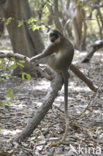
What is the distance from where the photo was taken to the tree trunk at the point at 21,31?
7988 mm

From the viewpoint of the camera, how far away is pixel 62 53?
466 cm

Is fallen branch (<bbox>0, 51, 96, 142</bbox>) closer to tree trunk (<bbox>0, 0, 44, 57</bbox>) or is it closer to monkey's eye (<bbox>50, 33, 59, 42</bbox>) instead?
monkey's eye (<bbox>50, 33, 59, 42</bbox>)

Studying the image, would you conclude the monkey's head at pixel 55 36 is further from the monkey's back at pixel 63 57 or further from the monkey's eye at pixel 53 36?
the monkey's back at pixel 63 57

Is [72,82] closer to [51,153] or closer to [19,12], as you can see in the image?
[19,12]

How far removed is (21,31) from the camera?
8188mm

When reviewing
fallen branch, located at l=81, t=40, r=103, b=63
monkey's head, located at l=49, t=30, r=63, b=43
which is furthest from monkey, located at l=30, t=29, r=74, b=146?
fallen branch, located at l=81, t=40, r=103, b=63

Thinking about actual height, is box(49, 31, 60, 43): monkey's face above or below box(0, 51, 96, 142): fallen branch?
above

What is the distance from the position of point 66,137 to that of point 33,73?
471cm

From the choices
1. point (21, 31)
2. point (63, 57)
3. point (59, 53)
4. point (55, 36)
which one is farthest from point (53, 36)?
point (21, 31)

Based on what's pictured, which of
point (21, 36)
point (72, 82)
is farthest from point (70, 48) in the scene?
point (21, 36)

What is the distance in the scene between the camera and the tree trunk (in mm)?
7988

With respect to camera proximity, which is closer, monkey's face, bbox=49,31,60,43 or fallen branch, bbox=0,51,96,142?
fallen branch, bbox=0,51,96,142

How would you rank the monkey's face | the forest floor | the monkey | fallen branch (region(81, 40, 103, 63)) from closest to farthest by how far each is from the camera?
1. the forest floor
2. the monkey
3. the monkey's face
4. fallen branch (region(81, 40, 103, 63))

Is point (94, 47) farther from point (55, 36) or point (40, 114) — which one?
point (40, 114)
